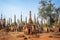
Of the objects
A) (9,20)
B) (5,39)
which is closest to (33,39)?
(5,39)

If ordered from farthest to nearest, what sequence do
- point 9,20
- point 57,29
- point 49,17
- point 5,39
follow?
point 9,20, point 49,17, point 57,29, point 5,39

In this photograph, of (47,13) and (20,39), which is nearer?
(20,39)

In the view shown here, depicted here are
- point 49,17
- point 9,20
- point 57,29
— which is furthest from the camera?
point 9,20

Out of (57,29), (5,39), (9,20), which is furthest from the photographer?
(9,20)

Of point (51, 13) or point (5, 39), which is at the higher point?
point (51, 13)

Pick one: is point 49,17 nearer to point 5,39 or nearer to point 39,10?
point 39,10

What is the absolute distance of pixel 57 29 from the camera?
34688mm

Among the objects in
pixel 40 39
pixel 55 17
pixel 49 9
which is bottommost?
pixel 40 39

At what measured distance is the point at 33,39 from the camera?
23.6 m

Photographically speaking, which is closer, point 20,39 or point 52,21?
point 20,39

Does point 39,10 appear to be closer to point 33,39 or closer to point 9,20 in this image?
point 9,20

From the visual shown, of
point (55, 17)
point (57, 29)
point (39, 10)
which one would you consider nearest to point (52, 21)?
point (55, 17)

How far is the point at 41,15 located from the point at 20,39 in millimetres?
29533

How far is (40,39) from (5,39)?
611 cm
